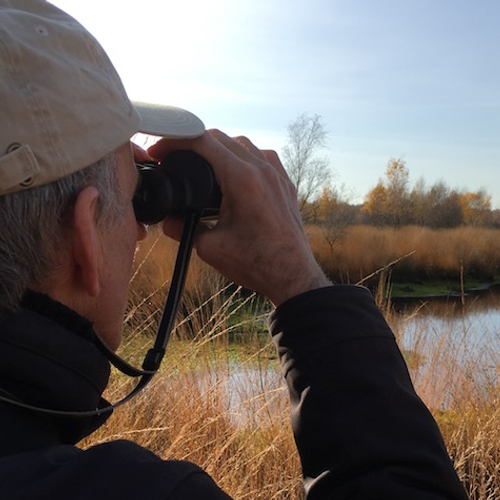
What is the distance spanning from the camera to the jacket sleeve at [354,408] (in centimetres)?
Result: 86

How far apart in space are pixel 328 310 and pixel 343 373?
0.11 metres

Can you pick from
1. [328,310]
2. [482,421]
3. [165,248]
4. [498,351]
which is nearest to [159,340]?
[328,310]

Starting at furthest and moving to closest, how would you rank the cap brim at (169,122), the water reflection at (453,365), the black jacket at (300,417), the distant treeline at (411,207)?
the distant treeline at (411,207) < the water reflection at (453,365) < the cap brim at (169,122) < the black jacket at (300,417)

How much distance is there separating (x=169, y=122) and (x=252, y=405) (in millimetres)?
2811

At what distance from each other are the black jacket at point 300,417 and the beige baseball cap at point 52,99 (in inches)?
7.4

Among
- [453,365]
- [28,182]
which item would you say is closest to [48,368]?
[28,182]

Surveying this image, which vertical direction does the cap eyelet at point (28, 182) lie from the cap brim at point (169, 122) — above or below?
below

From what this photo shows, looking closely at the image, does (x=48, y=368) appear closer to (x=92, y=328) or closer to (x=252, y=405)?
(x=92, y=328)

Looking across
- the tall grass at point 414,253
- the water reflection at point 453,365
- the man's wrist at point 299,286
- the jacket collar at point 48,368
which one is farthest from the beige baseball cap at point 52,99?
the tall grass at point 414,253

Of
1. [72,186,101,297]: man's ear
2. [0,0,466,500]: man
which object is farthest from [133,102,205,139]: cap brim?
[72,186,101,297]: man's ear

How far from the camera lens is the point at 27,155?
79 cm

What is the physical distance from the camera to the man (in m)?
0.69

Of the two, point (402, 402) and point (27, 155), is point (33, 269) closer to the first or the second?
point (27, 155)

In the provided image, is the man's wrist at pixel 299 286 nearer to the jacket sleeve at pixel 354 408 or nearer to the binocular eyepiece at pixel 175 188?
the jacket sleeve at pixel 354 408
